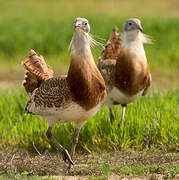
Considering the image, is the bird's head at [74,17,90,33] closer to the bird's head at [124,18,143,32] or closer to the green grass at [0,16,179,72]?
the bird's head at [124,18,143,32]

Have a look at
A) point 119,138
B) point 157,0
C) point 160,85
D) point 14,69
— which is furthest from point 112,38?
point 157,0

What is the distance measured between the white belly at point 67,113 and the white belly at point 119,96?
140cm

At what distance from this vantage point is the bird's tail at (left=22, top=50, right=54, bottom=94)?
5.27 meters

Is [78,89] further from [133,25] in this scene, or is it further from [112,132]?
[133,25]

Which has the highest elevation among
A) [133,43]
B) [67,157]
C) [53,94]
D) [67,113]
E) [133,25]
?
[133,25]

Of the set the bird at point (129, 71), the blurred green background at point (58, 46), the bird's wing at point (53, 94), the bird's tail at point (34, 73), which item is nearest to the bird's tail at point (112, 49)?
the bird at point (129, 71)

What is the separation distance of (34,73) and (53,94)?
2.32 feet

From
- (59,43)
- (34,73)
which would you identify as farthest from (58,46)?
(34,73)

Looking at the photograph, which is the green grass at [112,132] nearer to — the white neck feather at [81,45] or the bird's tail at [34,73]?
the bird's tail at [34,73]

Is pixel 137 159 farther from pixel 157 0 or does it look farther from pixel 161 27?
pixel 157 0

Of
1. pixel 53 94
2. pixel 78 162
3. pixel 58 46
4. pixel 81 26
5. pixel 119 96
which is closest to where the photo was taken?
pixel 81 26

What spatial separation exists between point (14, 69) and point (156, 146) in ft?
21.8

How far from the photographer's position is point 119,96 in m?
6.10

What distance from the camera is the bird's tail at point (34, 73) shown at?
527 cm
